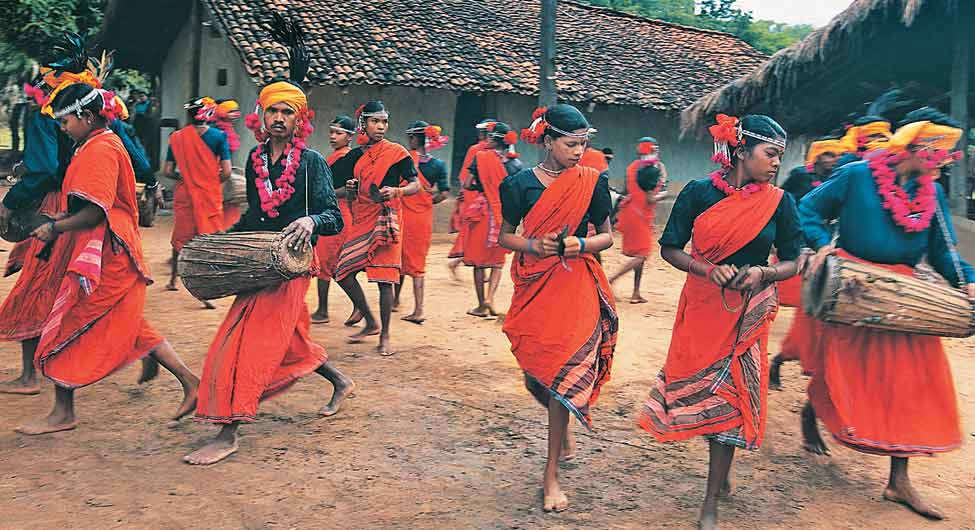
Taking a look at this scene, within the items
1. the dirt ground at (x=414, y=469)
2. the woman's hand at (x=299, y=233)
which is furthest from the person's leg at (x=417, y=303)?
the woman's hand at (x=299, y=233)

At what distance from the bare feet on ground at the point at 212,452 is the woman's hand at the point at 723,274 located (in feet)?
8.03

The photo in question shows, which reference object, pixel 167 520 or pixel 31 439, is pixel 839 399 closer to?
pixel 167 520

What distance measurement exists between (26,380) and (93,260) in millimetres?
1474

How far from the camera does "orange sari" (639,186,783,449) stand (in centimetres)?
357

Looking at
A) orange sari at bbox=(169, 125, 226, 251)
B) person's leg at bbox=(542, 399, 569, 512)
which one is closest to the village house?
orange sari at bbox=(169, 125, 226, 251)

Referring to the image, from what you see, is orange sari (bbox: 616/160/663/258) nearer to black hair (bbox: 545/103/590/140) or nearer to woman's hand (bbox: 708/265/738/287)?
black hair (bbox: 545/103/590/140)

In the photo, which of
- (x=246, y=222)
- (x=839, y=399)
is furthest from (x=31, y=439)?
(x=839, y=399)

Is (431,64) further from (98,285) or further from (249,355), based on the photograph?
(249,355)

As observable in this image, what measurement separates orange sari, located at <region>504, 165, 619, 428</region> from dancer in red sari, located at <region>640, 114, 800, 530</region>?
36cm

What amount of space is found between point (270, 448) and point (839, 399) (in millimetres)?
2786

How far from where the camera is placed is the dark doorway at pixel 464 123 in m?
18.1

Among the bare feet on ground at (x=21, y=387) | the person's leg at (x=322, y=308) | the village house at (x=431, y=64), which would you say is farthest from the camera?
the village house at (x=431, y=64)

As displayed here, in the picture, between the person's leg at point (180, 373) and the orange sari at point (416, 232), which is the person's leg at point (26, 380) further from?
the orange sari at point (416, 232)

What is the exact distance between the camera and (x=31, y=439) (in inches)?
173
